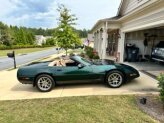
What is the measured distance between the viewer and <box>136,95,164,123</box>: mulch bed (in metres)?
4.67

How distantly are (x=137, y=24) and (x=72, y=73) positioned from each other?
514 cm

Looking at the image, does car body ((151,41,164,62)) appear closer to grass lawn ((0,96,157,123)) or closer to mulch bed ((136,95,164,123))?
mulch bed ((136,95,164,123))

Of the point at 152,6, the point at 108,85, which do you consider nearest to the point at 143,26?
the point at 152,6

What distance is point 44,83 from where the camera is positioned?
7.02 meters

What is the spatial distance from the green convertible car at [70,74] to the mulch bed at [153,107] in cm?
140

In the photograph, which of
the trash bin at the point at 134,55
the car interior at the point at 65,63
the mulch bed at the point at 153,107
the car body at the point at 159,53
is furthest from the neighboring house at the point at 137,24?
the car interior at the point at 65,63

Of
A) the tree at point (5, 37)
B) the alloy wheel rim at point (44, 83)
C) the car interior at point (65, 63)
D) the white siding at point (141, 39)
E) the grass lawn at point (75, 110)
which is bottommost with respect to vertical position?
the grass lawn at point (75, 110)

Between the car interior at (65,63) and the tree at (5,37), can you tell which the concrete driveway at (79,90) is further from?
the tree at (5,37)

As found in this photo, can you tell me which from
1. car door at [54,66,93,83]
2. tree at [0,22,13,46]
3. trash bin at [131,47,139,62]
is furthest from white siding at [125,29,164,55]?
tree at [0,22,13,46]

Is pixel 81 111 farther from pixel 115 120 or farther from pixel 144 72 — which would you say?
pixel 144 72

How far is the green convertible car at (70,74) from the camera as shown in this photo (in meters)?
6.96

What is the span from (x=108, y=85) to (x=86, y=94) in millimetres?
1126

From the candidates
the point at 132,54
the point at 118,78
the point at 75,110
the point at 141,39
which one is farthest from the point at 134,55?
the point at 75,110

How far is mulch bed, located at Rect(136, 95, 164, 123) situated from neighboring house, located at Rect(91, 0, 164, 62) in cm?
317
